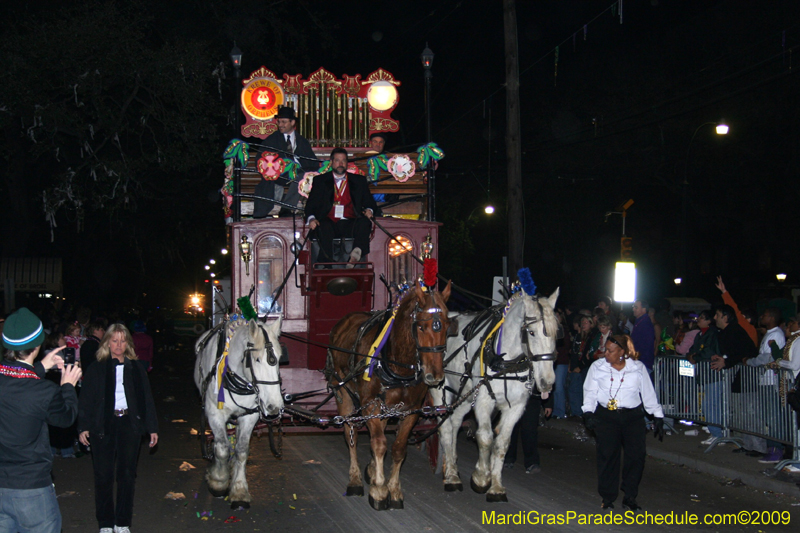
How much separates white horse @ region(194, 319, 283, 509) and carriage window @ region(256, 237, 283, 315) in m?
2.08

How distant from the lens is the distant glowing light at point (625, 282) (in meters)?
15.2

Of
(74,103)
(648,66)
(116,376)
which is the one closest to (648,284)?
(648,66)

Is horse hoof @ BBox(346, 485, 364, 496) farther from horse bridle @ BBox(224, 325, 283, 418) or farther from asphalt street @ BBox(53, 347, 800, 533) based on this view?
horse bridle @ BBox(224, 325, 283, 418)

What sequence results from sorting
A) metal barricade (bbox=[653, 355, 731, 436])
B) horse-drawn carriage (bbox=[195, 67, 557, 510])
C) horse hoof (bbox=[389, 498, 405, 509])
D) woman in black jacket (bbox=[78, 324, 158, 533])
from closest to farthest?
woman in black jacket (bbox=[78, 324, 158, 533]), horse-drawn carriage (bbox=[195, 67, 557, 510]), horse hoof (bbox=[389, 498, 405, 509]), metal barricade (bbox=[653, 355, 731, 436])

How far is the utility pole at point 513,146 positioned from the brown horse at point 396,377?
697cm

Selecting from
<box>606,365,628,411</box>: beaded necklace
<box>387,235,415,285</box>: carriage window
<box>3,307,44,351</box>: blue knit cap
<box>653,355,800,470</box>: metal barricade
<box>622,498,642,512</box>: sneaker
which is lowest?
<box>622,498,642,512</box>: sneaker

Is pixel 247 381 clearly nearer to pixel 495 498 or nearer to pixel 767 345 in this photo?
pixel 495 498

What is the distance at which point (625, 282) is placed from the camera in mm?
15328

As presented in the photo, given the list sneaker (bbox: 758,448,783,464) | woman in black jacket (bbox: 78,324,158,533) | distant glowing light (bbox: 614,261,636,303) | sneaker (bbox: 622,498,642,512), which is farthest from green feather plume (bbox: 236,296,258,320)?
distant glowing light (bbox: 614,261,636,303)

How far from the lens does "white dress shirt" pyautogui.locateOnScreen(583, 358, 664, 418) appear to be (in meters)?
7.60

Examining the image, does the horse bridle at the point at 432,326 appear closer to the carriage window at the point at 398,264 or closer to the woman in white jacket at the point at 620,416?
the woman in white jacket at the point at 620,416

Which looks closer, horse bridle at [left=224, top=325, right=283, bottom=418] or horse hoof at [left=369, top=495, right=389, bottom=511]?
horse bridle at [left=224, top=325, right=283, bottom=418]

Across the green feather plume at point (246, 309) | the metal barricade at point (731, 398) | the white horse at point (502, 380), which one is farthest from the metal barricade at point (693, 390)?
the green feather plume at point (246, 309)

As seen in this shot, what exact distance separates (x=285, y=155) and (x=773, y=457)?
27.5 ft
